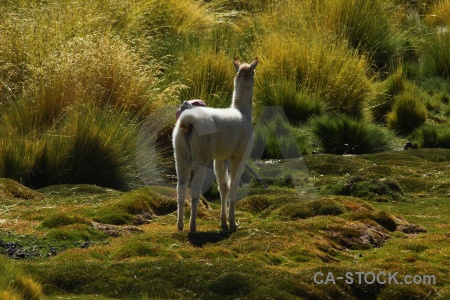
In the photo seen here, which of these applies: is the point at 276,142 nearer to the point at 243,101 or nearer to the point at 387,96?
the point at 387,96

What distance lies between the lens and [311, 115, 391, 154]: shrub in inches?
742

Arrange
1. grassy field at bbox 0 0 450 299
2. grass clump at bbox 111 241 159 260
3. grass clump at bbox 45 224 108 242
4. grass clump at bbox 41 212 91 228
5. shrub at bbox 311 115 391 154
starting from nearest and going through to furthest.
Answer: grassy field at bbox 0 0 450 299 → grass clump at bbox 111 241 159 260 → grass clump at bbox 45 224 108 242 → grass clump at bbox 41 212 91 228 → shrub at bbox 311 115 391 154

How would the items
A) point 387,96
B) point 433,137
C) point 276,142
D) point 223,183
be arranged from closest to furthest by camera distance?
point 223,183
point 276,142
point 433,137
point 387,96

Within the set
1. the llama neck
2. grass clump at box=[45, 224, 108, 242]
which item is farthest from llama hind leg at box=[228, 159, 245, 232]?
grass clump at box=[45, 224, 108, 242]

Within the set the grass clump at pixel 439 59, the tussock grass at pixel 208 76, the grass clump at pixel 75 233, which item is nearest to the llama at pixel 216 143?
the grass clump at pixel 75 233

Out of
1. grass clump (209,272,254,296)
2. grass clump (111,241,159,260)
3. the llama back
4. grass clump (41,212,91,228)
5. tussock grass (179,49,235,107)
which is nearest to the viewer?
grass clump (209,272,254,296)

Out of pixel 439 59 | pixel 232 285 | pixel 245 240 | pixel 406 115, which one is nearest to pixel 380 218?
pixel 245 240

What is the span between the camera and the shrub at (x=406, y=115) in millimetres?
20609

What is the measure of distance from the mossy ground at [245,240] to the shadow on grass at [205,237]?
2 cm

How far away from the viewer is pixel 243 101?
11203mm

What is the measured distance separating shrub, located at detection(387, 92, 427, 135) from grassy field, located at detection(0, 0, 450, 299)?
33 mm

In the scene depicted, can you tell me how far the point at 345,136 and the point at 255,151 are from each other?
2.19 meters

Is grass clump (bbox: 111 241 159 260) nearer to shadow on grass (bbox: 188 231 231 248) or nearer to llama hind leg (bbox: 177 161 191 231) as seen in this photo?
shadow on grass (bbox: 188 231 231 248)

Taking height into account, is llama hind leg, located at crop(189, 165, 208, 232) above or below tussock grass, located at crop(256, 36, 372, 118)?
above
